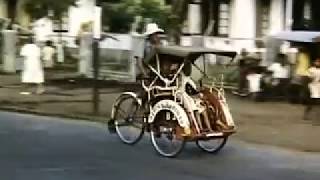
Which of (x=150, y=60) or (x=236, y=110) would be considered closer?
(x=150, y=60)

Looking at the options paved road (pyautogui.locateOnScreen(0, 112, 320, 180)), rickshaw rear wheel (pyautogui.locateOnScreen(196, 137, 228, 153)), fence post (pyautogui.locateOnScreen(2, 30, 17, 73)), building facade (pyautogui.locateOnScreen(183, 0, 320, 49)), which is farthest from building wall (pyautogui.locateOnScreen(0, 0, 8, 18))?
rickshaw rear wheel (pyautogui.locateOnScreen(196, 137, 228, 153))

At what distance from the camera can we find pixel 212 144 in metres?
13.7

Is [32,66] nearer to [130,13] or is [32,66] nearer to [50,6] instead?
[50,6]

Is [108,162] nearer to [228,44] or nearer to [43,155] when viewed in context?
[43,155]

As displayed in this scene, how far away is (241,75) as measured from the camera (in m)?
21.8

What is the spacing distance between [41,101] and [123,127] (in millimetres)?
6318

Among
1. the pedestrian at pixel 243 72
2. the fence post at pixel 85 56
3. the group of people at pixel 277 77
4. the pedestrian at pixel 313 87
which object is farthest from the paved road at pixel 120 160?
the fence post at pixel 85 56

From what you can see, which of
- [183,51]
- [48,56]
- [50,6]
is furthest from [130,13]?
[183,51]

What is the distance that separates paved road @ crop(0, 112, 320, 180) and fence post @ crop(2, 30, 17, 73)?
12.6 m

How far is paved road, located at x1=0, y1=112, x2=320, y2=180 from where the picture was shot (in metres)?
11.0

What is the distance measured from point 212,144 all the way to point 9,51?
15379 mm

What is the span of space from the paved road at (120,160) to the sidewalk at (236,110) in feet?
2.68

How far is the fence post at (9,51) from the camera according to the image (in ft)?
91.1

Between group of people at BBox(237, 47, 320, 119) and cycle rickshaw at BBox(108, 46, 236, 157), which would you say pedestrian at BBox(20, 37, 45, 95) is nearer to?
group of people at BBox(237, 47, 320, 119)
